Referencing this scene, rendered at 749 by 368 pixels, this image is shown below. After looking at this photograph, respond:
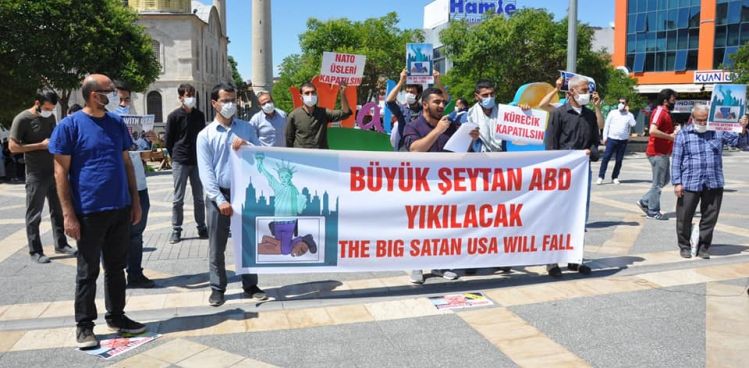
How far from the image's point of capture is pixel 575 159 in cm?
603

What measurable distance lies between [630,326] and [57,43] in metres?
21.1

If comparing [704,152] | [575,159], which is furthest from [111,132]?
[704,152]

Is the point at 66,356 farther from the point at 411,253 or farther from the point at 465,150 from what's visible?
the point at 465,150

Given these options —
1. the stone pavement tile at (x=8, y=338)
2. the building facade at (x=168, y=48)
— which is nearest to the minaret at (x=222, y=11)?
the building facade at (x=168, y=48)

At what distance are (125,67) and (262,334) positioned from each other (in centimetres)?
2202

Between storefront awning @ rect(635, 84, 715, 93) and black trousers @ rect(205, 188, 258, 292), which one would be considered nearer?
black trousers @ rect(205, 188, 258, 292)

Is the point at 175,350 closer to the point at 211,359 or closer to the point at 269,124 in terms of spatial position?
the point at 211,359

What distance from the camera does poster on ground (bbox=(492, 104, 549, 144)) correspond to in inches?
272

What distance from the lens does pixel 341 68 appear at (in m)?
10.6

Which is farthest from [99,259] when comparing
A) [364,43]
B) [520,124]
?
[364,43]

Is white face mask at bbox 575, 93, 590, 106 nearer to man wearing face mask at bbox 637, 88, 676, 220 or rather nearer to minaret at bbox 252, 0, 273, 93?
man wearing face mask at bbox 637, 88, 676, 220

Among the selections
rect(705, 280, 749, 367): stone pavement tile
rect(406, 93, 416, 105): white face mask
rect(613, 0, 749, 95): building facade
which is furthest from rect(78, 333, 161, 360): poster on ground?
rect(613, 0, 749, 95): building facade

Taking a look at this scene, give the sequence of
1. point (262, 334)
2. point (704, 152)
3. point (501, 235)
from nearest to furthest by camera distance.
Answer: point (262, 334)
point (501, 235)
point (704, 152)

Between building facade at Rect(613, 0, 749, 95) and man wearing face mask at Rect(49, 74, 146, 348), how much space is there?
1841 inches
